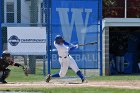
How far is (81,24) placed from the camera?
78.4 feet

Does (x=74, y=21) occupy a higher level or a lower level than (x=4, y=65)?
higher

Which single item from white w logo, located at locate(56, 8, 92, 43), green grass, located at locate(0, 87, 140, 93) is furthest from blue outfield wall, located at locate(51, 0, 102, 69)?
green grass, located at locate(0, 87, 140, 93)

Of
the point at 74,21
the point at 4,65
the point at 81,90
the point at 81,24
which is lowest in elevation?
the point at 81,90

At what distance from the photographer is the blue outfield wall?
23.8 meters

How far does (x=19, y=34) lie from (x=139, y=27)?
7735 mm

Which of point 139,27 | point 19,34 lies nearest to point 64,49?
point 19,34

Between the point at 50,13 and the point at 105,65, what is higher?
the point at 50,13

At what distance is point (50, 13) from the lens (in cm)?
2358

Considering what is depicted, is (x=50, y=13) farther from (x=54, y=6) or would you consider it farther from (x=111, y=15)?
(x=111, y=15)

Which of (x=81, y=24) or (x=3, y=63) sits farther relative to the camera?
(x=81, y=24)

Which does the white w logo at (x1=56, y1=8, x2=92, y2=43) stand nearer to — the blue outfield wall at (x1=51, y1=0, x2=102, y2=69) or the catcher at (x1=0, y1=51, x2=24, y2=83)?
the blue outfield wall at (x1=51, y1=0, x2=102, y2=69)

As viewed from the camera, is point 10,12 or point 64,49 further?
point 10,12

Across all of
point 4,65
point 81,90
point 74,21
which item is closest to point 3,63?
point 4,65

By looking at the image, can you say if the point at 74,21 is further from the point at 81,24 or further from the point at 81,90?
the point at 81,90
